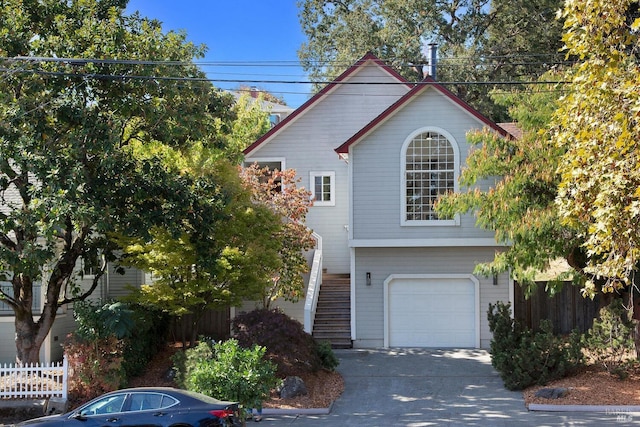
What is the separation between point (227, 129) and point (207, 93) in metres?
1.01

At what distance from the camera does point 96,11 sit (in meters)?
16.5

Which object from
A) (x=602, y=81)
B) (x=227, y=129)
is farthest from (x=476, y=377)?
(x=602, y=81)

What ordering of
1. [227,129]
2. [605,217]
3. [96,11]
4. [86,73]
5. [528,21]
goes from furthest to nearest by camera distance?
[528,21]
[227,129]
[96,11]
[86,73]
[605,217]

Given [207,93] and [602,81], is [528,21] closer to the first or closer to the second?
[207,93]

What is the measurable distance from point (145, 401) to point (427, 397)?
6.99 m

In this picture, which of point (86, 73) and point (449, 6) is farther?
point (449, 6)

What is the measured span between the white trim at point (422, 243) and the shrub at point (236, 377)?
7.98 metres

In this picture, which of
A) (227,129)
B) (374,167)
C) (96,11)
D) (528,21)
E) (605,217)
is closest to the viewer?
(605,217)

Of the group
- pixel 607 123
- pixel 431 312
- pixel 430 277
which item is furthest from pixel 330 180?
pixel 607 123

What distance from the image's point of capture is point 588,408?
14820mm

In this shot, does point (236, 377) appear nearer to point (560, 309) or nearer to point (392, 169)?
point (392, 169)

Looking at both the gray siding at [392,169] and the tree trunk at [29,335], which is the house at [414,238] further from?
the tree trunk at [29,335]

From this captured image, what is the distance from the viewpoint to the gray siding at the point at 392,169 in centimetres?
2130

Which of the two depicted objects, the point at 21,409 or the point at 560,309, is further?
the point at 560,309
